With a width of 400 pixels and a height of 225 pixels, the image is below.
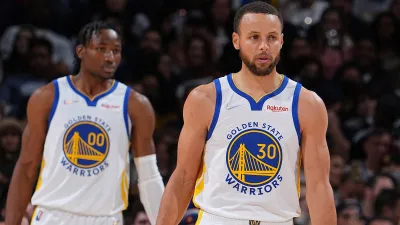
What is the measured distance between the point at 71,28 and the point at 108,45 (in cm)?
476

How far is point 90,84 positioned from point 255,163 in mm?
1657

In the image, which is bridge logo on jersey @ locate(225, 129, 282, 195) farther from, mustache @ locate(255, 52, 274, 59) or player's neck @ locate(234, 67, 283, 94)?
mustache @ locate(255, 52, 274, 59)

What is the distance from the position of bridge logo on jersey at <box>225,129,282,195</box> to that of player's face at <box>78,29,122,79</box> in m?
1.47

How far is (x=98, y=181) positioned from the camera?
17.2ft

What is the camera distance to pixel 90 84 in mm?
5500

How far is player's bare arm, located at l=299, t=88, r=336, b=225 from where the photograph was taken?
4.20m

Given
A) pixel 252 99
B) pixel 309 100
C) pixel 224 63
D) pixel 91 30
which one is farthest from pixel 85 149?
pixel 224 63

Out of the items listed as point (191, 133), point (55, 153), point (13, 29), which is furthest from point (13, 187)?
point (13, 29)

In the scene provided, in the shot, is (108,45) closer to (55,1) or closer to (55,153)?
(55,153)

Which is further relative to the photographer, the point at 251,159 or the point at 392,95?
the point at 392,95

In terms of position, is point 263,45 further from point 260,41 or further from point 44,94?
point 44,94

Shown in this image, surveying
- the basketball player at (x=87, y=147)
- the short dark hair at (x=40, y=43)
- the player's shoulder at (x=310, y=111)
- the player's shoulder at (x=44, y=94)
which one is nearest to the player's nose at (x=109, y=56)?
the basketball player at (x=87, y=147)

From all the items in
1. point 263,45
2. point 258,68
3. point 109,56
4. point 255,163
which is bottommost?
point 255,163

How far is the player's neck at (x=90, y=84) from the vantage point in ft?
18.0
